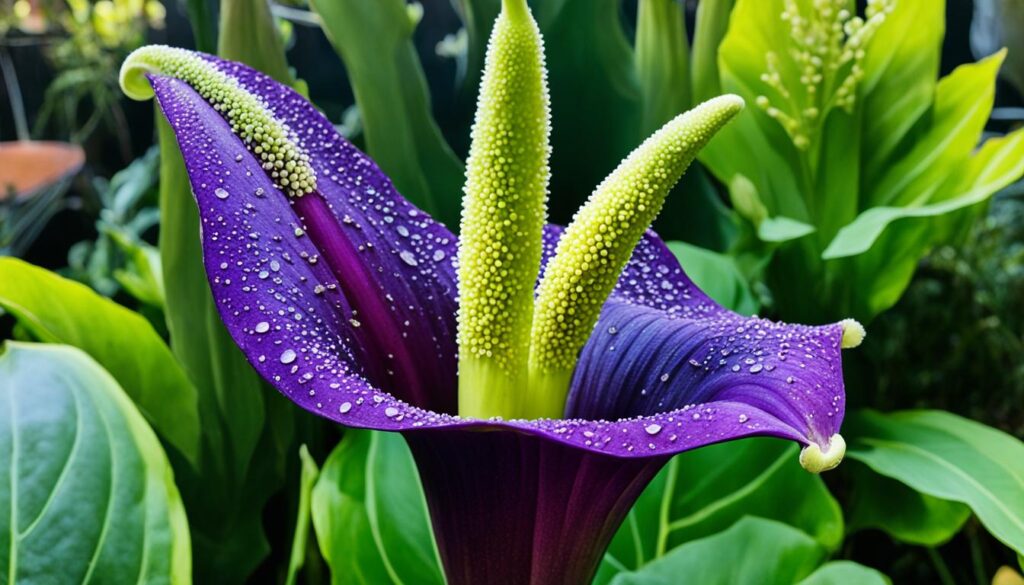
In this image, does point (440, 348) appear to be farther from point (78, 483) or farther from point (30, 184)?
point (30, 184)

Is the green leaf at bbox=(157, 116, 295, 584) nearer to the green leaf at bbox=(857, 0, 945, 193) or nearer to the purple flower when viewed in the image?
the purple flower

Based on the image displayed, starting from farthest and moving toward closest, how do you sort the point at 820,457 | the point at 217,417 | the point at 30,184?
the point at 30,184 → the point at 217,417 → the point at 820,457

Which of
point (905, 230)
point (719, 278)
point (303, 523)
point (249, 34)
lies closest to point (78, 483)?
point (303, 523)

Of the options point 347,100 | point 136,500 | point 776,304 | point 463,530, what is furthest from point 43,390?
point 347,100

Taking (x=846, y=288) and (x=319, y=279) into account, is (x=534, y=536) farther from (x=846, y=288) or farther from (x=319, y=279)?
(x=846, y=288)

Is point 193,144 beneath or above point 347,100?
above
